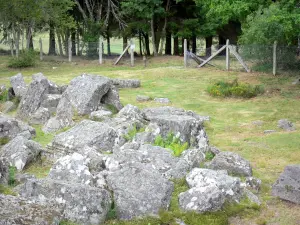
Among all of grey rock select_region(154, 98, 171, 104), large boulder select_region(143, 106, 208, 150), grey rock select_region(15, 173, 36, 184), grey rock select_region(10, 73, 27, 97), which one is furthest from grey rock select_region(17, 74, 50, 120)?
grey rock select_region(15, 173, 36, 184)

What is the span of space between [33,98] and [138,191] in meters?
11.6

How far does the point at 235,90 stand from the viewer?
25.5 metres

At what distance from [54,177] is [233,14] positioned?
22.4 metres

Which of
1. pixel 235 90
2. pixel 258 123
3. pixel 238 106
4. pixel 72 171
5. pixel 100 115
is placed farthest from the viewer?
pixel 235 90

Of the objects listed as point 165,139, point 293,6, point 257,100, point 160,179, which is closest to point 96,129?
point 165,139

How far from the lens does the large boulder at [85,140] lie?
43.0 feet

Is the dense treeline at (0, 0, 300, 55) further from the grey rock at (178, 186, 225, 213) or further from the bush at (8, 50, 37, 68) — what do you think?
the grey rock at (178, 186, 225, 213)

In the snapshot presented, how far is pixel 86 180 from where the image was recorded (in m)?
9.98

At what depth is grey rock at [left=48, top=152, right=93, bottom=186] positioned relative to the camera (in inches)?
396

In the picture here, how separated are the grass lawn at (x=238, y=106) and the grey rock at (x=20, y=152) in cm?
567

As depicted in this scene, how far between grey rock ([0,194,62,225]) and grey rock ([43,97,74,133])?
31.9 ft

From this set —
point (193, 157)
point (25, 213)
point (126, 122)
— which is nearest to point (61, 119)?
point (126, 122)

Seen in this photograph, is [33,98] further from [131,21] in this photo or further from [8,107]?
[131,21]

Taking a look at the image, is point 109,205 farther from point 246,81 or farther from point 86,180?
point 246,81
